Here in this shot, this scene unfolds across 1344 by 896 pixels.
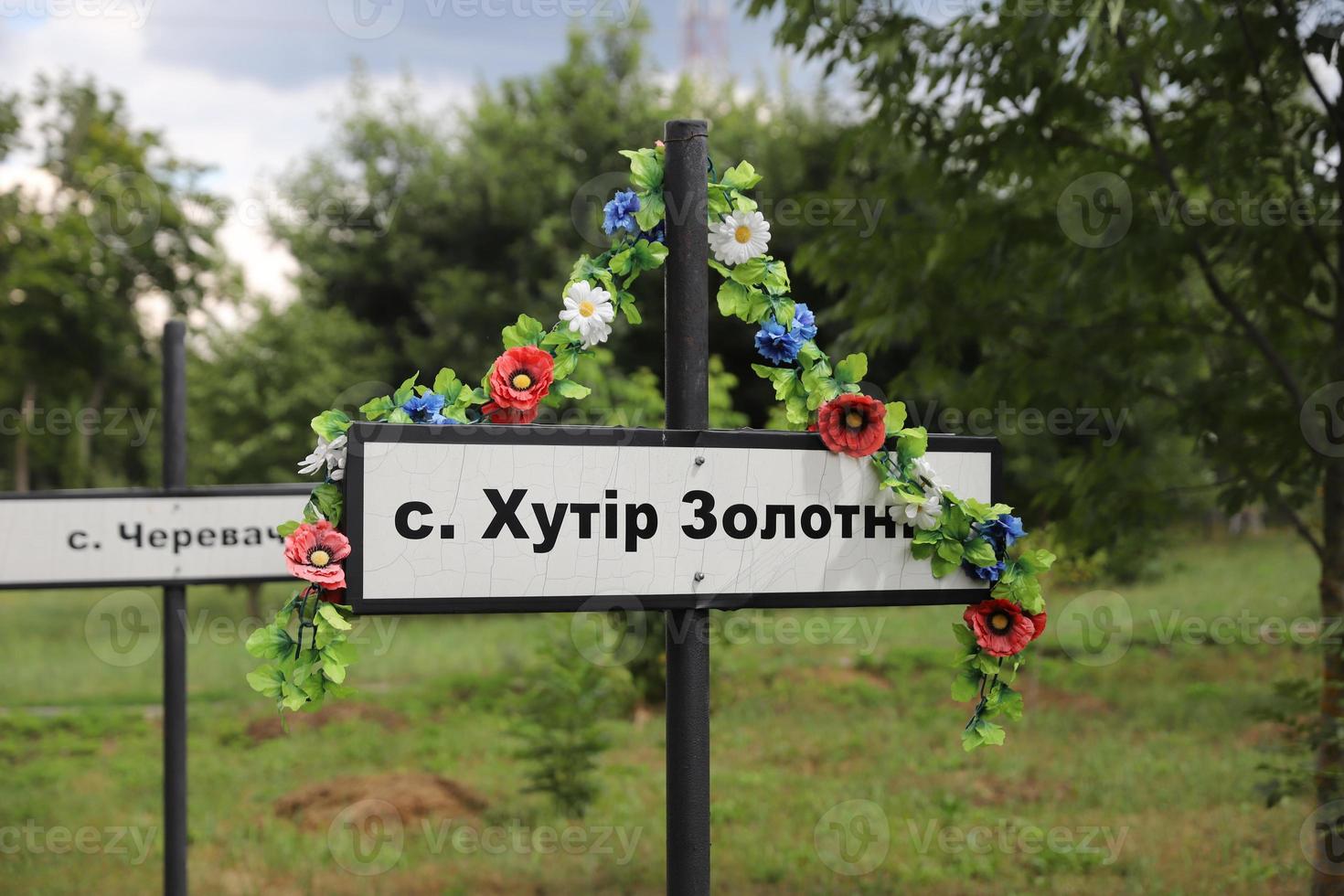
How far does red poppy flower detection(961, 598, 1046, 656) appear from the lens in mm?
2189

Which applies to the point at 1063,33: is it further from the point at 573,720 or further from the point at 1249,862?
the point at 573,720

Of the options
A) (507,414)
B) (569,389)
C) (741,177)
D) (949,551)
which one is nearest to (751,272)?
(741,177)

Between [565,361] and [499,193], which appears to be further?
[499,193]

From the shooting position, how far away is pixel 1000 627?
2217 millimetres

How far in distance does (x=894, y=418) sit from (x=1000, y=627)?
0.46 metres

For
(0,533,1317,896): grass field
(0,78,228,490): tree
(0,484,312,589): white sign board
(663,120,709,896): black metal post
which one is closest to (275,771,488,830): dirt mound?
(0,533,1317,896): grass field

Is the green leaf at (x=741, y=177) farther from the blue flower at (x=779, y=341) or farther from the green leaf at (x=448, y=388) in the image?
the green leaf at (x=448, y=388)

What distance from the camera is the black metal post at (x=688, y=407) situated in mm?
2045

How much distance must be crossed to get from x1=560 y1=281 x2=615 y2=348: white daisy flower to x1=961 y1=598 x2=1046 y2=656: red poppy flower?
863 millimetres

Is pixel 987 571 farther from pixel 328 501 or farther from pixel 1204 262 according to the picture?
pixel 1204 262

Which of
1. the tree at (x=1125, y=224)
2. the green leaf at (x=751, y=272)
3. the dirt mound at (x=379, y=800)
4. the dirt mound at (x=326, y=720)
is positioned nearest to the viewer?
the green leaf at (x=751, y=272)

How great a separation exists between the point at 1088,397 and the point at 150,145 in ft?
81.5

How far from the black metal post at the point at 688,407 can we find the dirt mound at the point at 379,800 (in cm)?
565

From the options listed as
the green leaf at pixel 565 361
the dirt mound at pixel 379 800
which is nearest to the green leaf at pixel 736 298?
the green leaf at pixel 565 361
